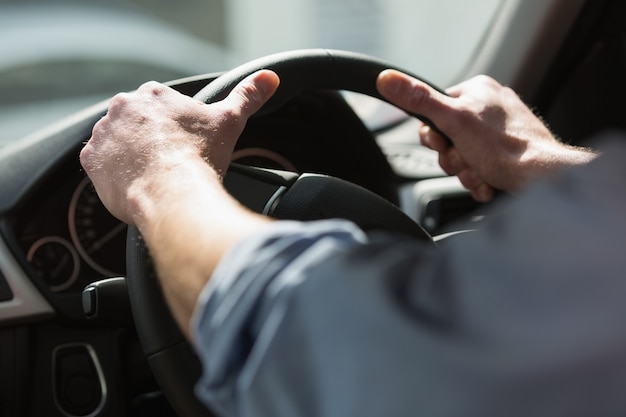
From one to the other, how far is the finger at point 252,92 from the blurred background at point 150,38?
1758 millimetres

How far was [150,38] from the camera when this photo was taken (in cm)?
365

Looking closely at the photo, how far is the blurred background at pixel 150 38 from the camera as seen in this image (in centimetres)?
314

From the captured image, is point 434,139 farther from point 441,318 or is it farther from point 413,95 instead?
point 441,318

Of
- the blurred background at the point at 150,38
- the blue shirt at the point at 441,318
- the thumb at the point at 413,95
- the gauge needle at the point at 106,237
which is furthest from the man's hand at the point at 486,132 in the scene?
the blurred background at the point at 150,38

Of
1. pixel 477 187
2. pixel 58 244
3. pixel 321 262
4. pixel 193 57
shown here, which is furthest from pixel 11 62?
pixel 321 262

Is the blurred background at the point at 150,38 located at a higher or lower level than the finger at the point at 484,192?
lower

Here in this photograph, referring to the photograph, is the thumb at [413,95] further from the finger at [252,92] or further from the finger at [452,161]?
the finger at [252,92]

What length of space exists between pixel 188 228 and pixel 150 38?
300cm

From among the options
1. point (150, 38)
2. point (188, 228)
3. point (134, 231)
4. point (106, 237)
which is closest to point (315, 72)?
point (134, 231)

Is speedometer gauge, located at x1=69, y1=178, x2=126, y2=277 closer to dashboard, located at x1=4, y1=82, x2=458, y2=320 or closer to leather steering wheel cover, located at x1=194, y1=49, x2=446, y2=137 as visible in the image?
dashboard, located at x1=4, y1=82, x2=458, y2=320

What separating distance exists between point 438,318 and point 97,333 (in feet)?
3.01

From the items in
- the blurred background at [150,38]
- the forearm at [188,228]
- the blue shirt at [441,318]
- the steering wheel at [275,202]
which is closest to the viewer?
the blue shirt at [441,318]

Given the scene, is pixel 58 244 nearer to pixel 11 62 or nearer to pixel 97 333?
pixel 97 333

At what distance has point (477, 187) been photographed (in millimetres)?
1476
